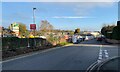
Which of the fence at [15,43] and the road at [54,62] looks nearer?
the road at [54,62]

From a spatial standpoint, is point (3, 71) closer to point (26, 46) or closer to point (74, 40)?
point (26, 46)

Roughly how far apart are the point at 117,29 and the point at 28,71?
47.4 meters

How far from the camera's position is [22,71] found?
1392 centimetres

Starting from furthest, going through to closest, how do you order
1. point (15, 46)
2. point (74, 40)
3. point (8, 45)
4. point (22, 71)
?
point (74, 40), point (15, 46), point (8, 45), point (22, 71)

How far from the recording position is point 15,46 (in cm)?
3497

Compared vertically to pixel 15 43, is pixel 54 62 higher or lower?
lower

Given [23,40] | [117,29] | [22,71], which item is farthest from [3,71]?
[117,29]

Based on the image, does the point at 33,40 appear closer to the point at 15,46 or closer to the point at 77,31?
the point at 15,46

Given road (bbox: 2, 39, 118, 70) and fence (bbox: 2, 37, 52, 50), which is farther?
fence (bbox: 2, 37, 52, 50)

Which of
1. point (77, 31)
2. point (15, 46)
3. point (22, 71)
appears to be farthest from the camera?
point (77, 31)

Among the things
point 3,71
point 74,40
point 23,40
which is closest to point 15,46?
point 23,40

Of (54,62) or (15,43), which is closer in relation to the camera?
(54,62)

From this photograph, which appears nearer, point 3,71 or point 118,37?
point 3,71

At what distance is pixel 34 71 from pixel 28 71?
275mm
